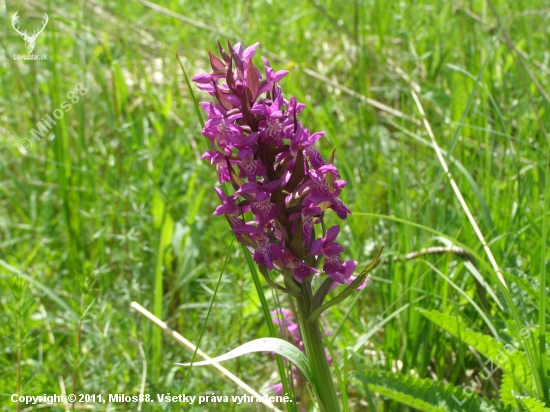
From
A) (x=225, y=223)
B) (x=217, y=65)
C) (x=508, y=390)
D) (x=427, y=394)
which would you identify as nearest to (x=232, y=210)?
(x=217, y=65)

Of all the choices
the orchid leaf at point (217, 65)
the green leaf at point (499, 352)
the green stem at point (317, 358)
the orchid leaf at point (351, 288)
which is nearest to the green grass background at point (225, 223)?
the green leaf at point (499, 352)

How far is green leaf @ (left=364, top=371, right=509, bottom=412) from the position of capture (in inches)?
63.5

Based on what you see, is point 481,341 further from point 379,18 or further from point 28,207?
point 379,18

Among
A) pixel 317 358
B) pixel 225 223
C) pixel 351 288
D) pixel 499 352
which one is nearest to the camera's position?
pixel 351 288

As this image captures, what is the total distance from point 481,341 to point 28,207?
312cm

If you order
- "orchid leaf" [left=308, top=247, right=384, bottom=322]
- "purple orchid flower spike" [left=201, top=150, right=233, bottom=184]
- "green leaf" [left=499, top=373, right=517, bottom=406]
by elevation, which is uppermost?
"purple orchid flower spike" [left=201, top=150, right=233, bottom=184]

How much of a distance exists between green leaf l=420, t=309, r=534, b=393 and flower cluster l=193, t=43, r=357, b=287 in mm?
534

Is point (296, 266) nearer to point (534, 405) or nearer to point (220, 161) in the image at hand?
point (220, 161)

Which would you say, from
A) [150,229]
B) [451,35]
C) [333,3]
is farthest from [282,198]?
[333,3]

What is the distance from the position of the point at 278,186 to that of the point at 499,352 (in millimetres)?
882

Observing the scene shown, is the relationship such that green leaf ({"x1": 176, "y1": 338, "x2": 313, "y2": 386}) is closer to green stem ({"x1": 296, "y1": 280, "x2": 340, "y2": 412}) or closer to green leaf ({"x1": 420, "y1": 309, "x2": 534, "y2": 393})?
green stem ({"x1": 296, "y1": 280, "x2": 340, "y2": 412})

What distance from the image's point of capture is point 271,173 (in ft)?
4.50

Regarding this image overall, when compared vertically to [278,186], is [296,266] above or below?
below

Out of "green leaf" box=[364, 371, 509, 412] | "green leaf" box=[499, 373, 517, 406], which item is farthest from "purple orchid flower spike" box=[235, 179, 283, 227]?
"green leaf" box=[499, 373, 517, 406]
